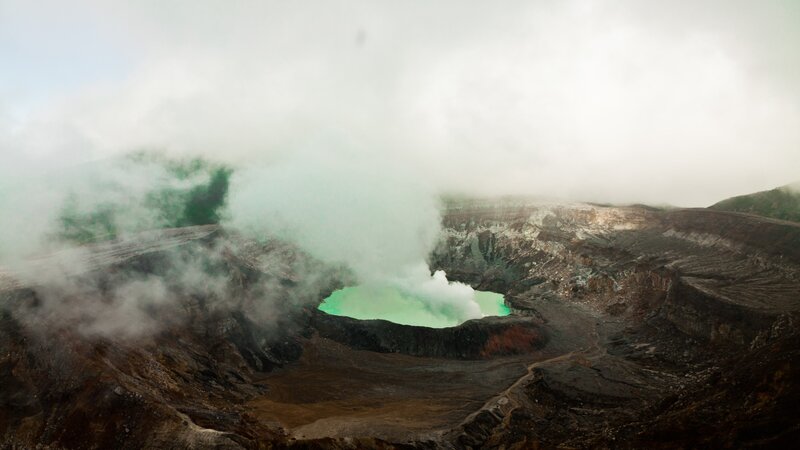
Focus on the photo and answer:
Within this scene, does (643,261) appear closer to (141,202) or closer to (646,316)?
(646,316)

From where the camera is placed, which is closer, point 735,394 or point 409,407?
point 735,394

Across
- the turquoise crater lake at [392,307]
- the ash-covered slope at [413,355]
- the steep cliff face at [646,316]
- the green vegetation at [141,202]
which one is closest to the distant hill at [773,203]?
the steep cliff face at [646,316]

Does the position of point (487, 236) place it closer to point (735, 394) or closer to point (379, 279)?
point (379, 279)

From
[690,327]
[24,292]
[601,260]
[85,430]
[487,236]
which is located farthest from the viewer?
[487,236]

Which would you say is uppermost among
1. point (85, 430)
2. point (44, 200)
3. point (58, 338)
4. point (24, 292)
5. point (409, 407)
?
point (44, 200)

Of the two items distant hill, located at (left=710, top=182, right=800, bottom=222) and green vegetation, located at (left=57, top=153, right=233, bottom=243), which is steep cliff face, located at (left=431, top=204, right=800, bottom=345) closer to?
distant hill, located at (left=710, top=182, right=800, bottom=222)

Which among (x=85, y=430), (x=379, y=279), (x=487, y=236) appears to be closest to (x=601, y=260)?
(x=487, y=236)

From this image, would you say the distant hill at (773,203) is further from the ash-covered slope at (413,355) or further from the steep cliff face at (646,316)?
the ash-covered slope at (413,355)
